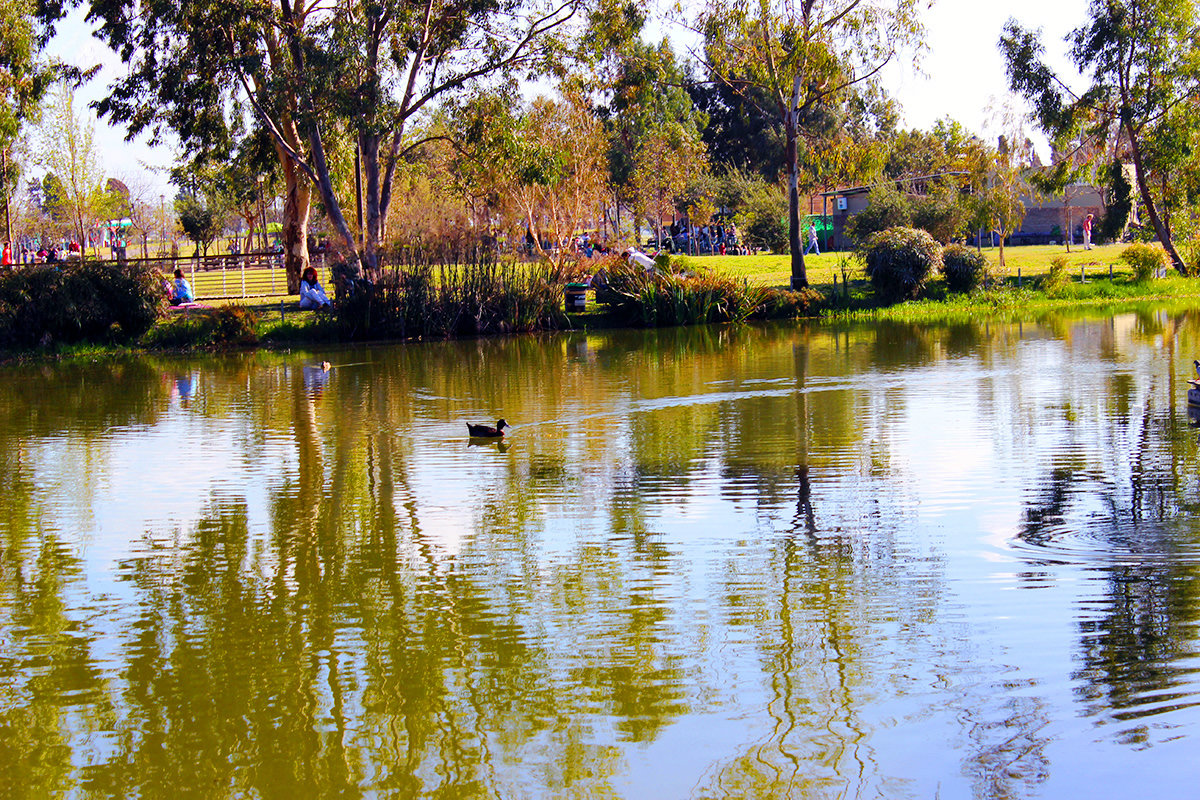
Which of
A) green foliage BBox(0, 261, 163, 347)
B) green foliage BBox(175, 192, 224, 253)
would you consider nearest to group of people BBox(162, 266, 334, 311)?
green foliage BBox(0, 261, 163, 347)

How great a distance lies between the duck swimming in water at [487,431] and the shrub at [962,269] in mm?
25383

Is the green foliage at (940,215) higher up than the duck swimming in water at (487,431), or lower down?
higher up

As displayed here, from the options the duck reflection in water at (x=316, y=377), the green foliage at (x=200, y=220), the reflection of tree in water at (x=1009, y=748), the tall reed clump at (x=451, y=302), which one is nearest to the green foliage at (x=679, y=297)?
the tall reed clump at (x=451, y=302)

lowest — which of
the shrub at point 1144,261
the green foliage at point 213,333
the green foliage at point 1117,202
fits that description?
the green foliage at point 213,333

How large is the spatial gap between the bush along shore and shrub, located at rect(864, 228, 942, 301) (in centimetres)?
4

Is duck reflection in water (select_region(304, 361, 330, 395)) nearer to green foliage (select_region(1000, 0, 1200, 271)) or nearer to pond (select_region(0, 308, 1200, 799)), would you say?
pond (select_region(0, 308, 1200, 799))

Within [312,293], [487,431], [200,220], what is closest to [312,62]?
[312,293]

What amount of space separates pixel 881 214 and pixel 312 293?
28.6 meters

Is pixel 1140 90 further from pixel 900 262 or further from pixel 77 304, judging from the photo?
pixel 77 304

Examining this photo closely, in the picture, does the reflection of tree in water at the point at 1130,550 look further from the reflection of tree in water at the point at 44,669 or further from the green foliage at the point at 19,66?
the green foliage at the point at 19,66

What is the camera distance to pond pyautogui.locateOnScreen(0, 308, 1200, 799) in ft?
20.2

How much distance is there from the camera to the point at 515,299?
34781mm

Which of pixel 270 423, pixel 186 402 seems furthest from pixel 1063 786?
pixel 186 402

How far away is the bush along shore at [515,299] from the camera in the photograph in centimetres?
3259
